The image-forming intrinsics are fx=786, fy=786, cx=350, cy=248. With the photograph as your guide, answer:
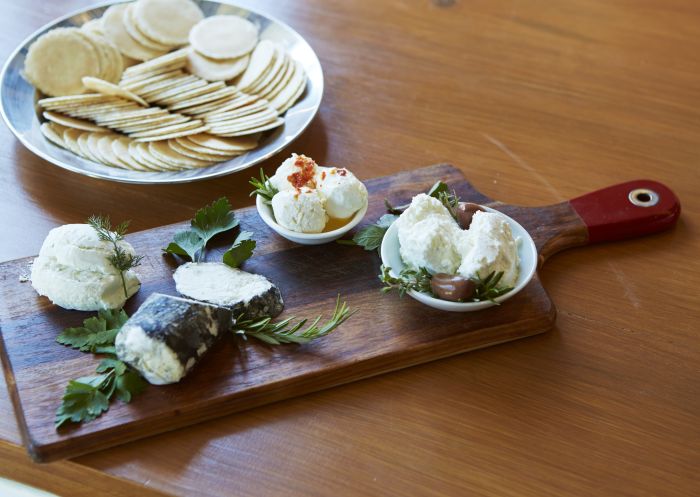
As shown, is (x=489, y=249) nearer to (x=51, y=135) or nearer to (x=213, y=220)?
(x=213, y=220)

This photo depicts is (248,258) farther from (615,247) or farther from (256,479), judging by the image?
(615,247)

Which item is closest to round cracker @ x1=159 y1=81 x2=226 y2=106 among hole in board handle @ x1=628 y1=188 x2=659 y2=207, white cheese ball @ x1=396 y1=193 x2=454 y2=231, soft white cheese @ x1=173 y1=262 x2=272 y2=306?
soft white cheese @ x1=173 y1=262 x2=272 y2=306

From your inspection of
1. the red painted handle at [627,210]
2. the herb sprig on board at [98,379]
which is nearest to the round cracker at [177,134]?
the herb sprig on board at [98,379]

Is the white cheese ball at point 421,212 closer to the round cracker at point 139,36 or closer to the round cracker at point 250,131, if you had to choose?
the round cracker at point 250,131

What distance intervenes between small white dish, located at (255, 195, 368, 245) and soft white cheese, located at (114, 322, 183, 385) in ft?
0.89

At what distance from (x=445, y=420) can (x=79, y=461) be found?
→ 48 cm

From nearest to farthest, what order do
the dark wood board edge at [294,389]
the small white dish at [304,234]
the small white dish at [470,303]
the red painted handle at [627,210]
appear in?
1. the dark wood board edge at [294,389]
2. the small white dish at [470,303]
3. the small white dish at [304,234]
4. the red painted handle at [627,210]

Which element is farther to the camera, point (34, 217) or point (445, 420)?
point (34, 217)

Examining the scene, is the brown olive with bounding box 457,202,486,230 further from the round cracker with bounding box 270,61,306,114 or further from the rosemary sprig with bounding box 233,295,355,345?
the round cracker with bounding box 270,61,306,114

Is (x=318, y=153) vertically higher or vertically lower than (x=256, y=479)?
higher

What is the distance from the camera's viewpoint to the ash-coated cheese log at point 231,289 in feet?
3.66

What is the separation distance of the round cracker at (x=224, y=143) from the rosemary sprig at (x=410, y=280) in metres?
0.42

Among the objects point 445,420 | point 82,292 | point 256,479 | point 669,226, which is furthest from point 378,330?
point 669,226

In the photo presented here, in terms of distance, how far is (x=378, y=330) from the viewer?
112cm
